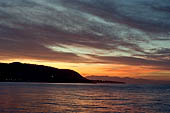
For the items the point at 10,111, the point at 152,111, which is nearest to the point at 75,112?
the point at 10,111

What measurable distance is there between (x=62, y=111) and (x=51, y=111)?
6.58 feet

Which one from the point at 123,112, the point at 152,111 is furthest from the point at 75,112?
the point at 152,111

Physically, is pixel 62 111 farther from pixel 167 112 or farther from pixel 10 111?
pixel 167 112

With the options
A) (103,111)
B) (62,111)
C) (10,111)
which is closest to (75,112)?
(62,111)

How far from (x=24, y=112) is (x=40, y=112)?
2.78 m

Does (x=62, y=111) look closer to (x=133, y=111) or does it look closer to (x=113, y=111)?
(x=113, y=111)

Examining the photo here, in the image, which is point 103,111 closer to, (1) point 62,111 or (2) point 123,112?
(2) point 123,112

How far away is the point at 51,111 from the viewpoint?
41656 millimetres

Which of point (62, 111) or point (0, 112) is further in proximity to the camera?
point (62, 111)

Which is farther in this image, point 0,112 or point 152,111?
point 152,111

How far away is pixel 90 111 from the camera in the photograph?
140 ft

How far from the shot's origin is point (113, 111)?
43.3m

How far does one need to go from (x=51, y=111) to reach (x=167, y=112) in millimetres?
21856

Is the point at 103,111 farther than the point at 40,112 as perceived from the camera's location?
Yes
